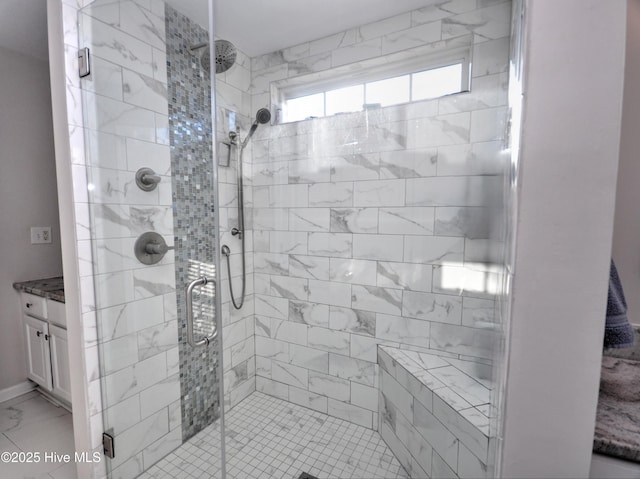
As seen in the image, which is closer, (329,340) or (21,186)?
(329,340)

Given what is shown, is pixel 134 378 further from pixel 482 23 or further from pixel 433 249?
pixel 482 23

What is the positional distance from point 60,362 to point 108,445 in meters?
0.88

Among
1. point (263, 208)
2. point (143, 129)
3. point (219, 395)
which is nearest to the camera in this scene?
point (143, 129)

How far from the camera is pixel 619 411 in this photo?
0.77m

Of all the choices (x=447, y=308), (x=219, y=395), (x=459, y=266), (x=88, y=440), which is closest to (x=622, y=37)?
(x=459, y=266)

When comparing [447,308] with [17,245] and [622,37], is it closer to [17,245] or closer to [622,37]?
[622,37]

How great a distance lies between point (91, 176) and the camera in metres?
1.37

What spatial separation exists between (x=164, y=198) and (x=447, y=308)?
1708mm

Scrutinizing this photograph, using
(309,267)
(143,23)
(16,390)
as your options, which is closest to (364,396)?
(309,267)

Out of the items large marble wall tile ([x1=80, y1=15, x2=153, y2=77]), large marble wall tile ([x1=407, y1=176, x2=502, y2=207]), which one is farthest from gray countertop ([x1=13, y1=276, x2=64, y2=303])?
large marble wall tile ([x1=407, y1=176, x2=502, y2=207])

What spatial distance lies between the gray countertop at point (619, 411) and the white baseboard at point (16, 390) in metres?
3.37

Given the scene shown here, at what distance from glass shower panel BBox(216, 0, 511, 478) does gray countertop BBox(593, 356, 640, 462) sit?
0.37m

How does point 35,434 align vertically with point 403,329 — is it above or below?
below

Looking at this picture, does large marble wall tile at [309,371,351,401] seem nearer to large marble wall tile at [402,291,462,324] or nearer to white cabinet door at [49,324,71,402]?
large marble wall tile at [402,291,462,324]
